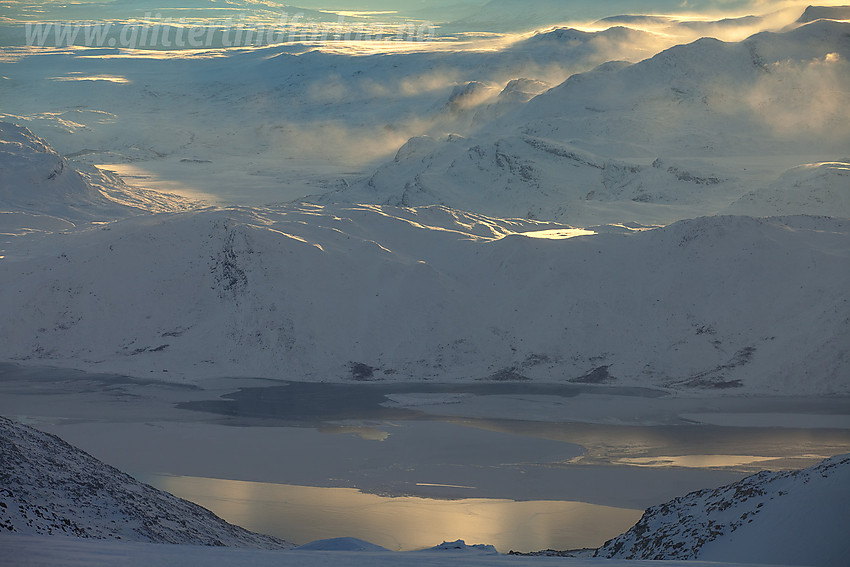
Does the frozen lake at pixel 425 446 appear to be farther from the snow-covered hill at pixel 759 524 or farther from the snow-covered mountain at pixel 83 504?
the snow-covered hill at pixel 759 524

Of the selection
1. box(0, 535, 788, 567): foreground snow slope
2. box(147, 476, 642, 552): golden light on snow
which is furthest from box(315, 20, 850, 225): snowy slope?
box(0, 535, 788, 567): foreground snow slope

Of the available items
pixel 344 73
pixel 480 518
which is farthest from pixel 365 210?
pixel 344 73

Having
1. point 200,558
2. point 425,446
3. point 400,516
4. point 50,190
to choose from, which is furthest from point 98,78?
point 200,558

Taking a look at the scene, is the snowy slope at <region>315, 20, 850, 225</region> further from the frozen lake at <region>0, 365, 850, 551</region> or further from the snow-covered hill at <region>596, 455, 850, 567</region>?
the snow-covered hill at <region>596, 455, 850, 567</region>

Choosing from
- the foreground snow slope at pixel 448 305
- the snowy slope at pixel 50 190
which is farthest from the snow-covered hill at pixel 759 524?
the snowy slope at pixel 50 190

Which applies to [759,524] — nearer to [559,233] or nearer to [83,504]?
[83,504]

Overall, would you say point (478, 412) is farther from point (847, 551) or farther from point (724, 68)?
point (724, 68)
